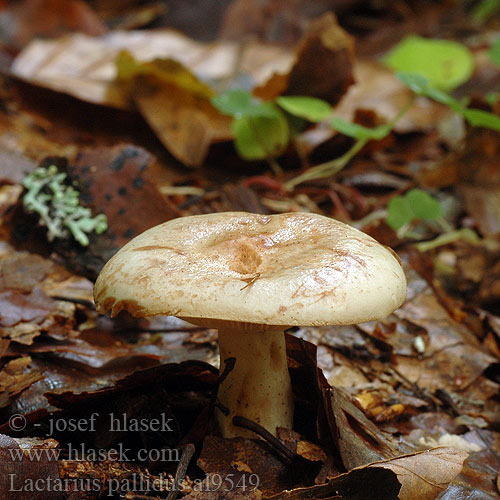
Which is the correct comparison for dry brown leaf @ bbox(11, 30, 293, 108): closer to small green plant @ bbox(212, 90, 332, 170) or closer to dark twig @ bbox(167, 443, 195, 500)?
small green plant @ bbox(212, 90, 332, 170)

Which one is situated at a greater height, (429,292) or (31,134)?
(31,134)

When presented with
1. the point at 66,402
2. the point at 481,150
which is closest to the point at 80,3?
the point at 481,150

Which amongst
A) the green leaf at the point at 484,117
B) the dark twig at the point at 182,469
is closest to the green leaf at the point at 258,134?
the green leaf at the point at 484,117

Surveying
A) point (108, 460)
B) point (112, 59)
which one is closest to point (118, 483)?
point (108, 460)

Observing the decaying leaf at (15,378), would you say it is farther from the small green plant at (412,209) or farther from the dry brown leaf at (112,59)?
the dry brown leaf at (112,59)

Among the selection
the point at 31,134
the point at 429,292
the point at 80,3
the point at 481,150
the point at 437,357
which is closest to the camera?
the point at 437,357

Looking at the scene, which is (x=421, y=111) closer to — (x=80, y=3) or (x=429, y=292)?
(x=429, y=292)
